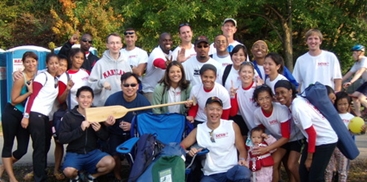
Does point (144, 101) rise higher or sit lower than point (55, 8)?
lower

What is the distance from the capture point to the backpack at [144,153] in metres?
5.19

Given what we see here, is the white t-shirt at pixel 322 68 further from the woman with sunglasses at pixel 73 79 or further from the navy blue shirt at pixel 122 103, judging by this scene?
the woman with sunglasses at pixel 73 79

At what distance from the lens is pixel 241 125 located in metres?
6.08

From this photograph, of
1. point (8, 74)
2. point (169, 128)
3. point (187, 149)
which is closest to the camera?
point (187, 149)

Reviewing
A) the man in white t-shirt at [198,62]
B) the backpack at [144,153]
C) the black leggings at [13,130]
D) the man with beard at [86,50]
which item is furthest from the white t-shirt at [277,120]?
the black leggings at [13,130]

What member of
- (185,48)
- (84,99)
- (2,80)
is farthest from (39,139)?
(2,80)

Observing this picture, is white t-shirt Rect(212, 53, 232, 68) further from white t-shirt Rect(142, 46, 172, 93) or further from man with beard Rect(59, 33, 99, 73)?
man with beard Rect(59, 33, 99, 73)

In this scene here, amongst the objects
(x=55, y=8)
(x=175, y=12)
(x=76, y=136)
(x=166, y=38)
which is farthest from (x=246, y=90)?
(x=55, y=8)

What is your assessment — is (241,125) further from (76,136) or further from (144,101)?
(76,136)

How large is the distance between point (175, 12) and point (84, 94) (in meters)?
7.12

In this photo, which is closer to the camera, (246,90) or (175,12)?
(246,90)

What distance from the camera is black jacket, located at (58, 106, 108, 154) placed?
5.79 m

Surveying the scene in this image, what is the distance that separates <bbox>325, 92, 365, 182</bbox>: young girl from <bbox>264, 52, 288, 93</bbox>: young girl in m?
0.80

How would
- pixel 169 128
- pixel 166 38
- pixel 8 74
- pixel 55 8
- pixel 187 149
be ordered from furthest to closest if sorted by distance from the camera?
pixel 55 8
pixel 8 74
pixel 166 38
pixel 169 128
pixel 187 149
